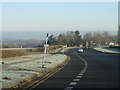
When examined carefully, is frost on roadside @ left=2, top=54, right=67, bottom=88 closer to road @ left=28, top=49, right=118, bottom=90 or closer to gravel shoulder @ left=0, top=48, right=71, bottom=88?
gravel shoulder @ left=0, top=48, right=71, bottom=88

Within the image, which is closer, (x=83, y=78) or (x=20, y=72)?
(x=83, y=78)

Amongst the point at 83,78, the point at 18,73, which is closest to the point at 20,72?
the point at 18,73

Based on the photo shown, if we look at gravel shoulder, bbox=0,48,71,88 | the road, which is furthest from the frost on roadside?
the road

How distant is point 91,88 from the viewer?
42.5 feet

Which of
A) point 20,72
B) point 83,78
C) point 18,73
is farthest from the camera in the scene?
point 20,72

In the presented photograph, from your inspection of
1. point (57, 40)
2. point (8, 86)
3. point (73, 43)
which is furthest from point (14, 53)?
point (73, 43)

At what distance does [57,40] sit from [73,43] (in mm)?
19951

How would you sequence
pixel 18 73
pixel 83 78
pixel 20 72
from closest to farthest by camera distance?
pixel 83 78 < pixel 18 73 < pixel 20 72

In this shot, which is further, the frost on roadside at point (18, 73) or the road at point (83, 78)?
the frost on roadside at point (18, 73)

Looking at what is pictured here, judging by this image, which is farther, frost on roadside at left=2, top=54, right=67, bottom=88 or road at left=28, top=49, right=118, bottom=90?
frost on roadside at left=2, top=54, right=67, bottom=88

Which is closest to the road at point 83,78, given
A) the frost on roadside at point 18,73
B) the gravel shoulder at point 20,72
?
the gravel shoulder at point 20,72

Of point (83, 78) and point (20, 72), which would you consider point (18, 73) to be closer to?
point (20, 72)

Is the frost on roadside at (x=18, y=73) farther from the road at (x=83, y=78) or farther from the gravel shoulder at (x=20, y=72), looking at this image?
the road at (x=83, y=78)

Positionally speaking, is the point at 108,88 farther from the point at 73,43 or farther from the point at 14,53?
the point at 73,43
